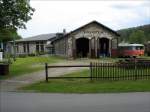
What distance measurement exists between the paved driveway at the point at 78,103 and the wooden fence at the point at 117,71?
19.8 ft

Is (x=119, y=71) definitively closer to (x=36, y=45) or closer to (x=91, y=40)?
(x=91, y=40)

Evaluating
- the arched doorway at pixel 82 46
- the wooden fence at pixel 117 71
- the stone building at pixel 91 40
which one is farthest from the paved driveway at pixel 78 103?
the arched doorway at pixel 82 46

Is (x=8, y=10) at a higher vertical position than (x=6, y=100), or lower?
higher

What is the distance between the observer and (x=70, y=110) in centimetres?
1247

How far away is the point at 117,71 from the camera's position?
24047 mm

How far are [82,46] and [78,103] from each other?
5067cm

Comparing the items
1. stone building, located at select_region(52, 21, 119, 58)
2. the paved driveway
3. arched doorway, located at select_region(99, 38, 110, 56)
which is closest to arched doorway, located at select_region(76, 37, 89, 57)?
stone building, located at select_region(52, 21, 119, 58)

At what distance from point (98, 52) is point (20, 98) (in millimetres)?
44276

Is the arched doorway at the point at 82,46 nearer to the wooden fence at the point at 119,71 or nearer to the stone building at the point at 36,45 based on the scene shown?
the stone building at the point at 36,45

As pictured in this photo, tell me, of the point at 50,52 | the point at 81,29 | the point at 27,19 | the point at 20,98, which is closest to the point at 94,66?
the point at 20,98

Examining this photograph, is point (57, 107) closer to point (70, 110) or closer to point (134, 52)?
point (70, 110)

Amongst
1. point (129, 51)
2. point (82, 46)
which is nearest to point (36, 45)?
point (82, 46)

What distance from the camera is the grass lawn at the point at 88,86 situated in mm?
18133

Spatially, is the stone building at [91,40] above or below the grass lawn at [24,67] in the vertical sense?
above
